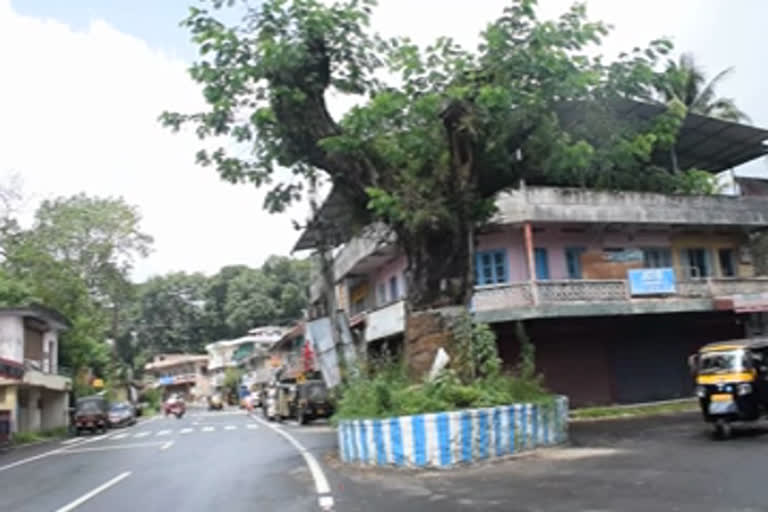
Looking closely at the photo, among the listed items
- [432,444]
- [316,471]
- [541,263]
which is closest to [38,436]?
[541,263]

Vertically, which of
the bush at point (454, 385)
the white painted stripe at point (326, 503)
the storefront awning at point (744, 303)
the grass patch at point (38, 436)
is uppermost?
→ the storefront awning at point (744, 303)

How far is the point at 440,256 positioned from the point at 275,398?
84.7 ft

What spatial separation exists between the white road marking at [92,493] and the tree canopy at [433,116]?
21.2 ft

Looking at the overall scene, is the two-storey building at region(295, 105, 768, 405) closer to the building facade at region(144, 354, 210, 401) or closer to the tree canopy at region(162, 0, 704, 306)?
the tree canopy at region(162, 0, 704, 306)

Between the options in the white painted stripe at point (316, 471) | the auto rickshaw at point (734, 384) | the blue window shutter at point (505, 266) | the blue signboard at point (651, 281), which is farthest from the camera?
the blue window shutter at point (505, 266)

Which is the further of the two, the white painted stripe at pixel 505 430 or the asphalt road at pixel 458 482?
the white painted stripe at pixel 505 430

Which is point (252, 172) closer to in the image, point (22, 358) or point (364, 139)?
point (364, 139)

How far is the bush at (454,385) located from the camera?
12492mm

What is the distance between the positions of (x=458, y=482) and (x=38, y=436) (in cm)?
3049

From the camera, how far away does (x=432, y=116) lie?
14.2m

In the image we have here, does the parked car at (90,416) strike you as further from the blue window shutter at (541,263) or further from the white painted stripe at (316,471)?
the blue window shutter at (541,263)

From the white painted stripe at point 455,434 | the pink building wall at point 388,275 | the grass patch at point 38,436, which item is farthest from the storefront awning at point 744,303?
the grass patch at point 38,436

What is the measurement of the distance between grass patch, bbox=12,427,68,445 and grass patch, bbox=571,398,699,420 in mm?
22775

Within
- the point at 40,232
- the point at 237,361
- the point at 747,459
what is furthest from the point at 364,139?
the point at 237,361
